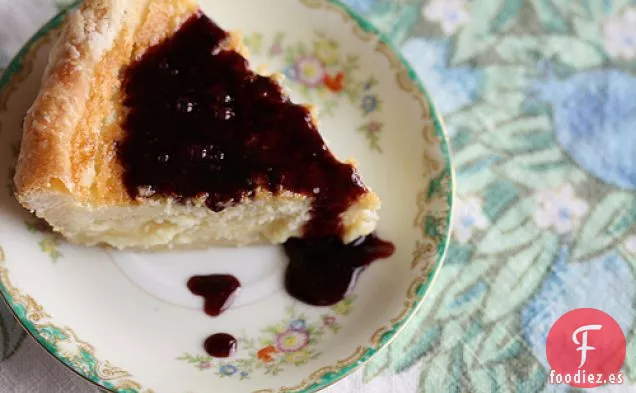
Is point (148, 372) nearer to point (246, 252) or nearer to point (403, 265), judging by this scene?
point (246, 252)

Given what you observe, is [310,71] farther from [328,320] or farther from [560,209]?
[560,209]

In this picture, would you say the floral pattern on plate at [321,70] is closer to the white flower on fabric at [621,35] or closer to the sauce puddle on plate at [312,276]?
the sauce puddle on plate at [312,276]

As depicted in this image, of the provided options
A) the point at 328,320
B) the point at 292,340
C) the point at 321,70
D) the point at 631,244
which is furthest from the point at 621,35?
the point at 292,340

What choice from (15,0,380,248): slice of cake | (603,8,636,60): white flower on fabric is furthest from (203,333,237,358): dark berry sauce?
(603,8,636,60): white flower on fabric

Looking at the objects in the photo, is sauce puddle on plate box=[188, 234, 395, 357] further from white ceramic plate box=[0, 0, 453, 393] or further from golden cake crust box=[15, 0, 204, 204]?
golden cake crust box=[15, 0, 204, 204]

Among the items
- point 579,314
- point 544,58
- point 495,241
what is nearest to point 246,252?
point 495,241
